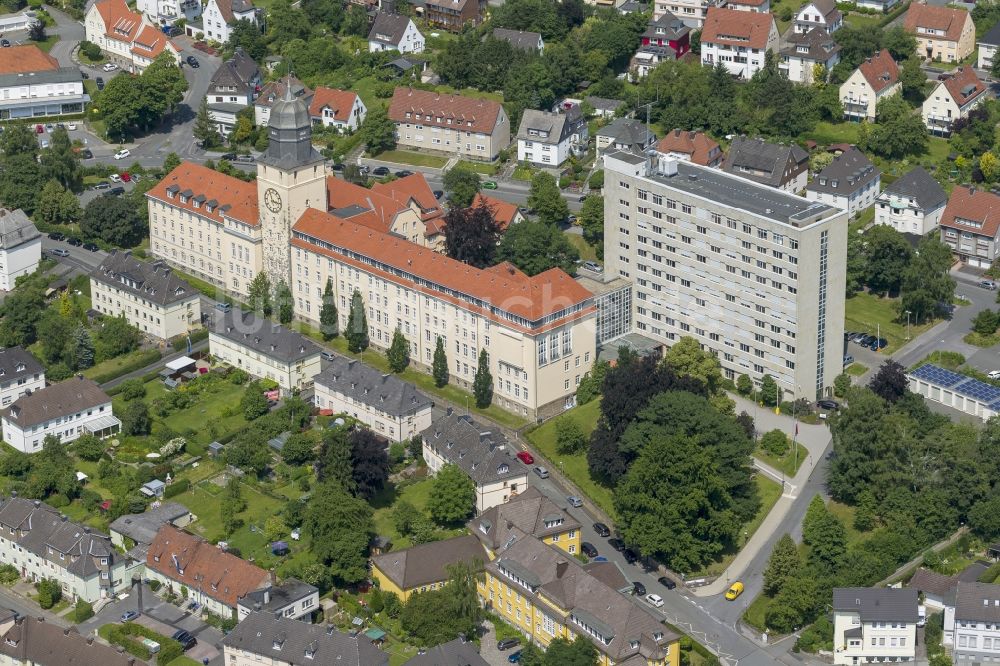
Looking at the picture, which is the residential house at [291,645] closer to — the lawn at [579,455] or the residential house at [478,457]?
the residential house at [478,457]

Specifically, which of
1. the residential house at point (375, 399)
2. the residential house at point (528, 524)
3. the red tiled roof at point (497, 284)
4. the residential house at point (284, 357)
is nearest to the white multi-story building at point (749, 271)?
the red tiled roof at point (497, 284)

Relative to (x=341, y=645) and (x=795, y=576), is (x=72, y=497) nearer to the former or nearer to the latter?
(x=341, y=645)

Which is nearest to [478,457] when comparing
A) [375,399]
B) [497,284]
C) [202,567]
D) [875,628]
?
[375,399]

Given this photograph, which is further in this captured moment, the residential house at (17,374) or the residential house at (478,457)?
the residential house at (17,374)

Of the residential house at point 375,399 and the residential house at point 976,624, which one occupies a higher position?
the residential house at point 375,399

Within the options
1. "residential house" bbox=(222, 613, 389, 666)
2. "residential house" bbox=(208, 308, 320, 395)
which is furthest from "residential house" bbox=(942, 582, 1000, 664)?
"residential house" bbox=(208, 308, 320, 395)

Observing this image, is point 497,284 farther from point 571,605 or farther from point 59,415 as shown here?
point 59,415

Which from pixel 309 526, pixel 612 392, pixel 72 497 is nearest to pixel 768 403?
pixel 612 392
